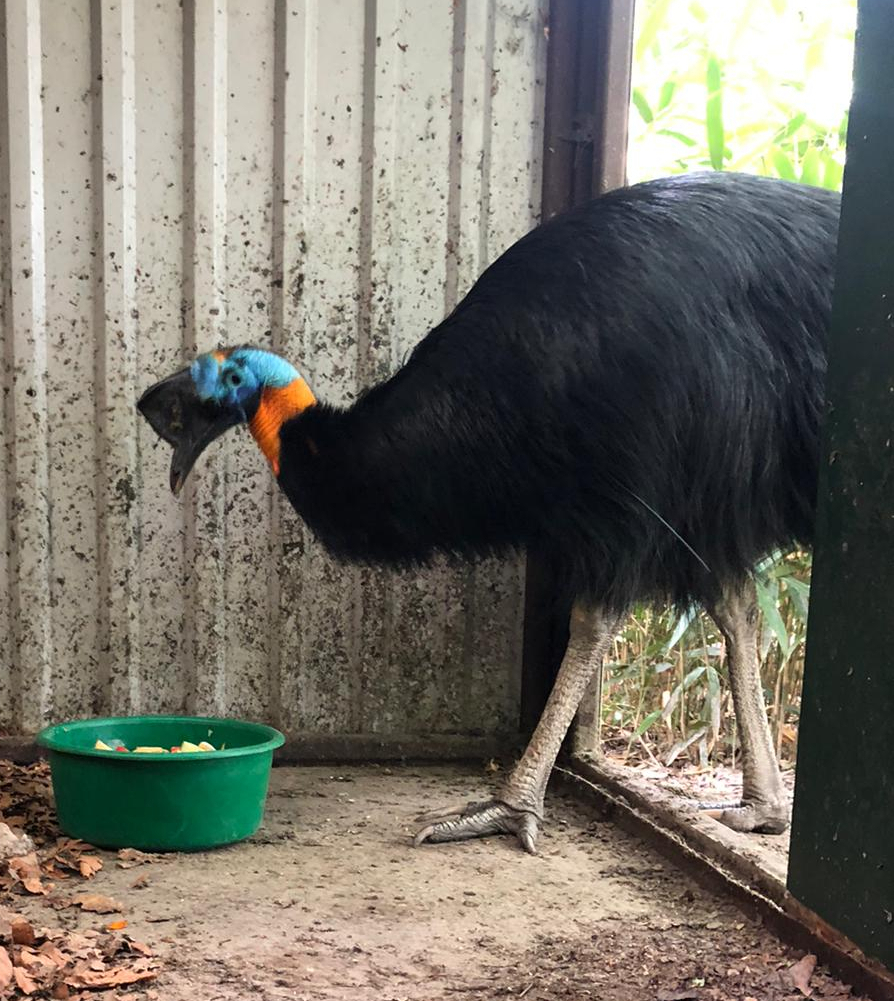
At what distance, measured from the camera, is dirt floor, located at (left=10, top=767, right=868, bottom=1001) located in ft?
6.52

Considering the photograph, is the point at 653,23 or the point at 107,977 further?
the point at 653,23

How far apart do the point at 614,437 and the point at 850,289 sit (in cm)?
85

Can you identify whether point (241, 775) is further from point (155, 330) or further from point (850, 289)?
point (850, 289)

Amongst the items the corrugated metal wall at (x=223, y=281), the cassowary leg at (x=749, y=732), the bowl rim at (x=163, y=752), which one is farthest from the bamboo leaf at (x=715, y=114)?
the bowl rim at (x=163, y=752)

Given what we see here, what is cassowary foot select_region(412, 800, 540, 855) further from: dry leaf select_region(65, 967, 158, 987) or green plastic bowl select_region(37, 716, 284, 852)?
dry leaf select_region(65, 967, 158, 987)

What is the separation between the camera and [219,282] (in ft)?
10.6

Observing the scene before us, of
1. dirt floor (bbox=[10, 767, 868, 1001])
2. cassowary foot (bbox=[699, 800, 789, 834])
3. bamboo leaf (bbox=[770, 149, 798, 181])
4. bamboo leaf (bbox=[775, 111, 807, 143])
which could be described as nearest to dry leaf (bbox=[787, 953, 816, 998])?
dirt floor (bbox=[10, 767, 868, 1001])

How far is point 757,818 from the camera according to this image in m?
2.82

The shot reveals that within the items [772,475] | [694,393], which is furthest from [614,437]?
[772,475]

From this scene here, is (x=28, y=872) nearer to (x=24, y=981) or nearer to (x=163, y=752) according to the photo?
(x=163, y=752)

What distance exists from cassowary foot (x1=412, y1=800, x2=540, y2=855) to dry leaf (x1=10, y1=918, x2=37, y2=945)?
0.92m

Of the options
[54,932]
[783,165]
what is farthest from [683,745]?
[54,932]

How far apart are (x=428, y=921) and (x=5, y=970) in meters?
0.73

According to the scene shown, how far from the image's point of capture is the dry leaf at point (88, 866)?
95.7 inches
